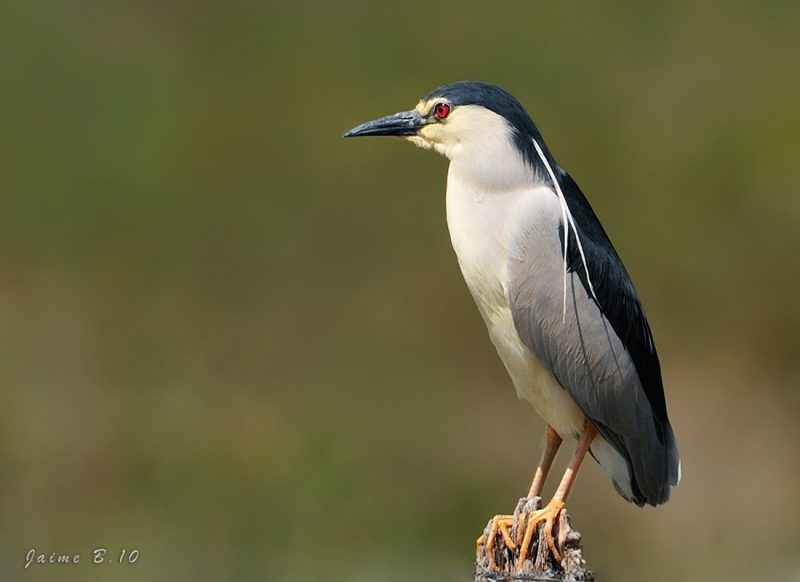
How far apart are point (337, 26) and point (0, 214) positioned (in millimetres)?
2331

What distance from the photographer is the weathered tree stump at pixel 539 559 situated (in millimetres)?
3756

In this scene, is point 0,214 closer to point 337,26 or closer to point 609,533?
point 337,26

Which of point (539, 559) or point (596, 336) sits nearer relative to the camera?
point (539, 559)

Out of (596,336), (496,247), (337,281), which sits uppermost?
(496,247)

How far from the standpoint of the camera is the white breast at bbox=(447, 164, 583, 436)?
A: 3959mm

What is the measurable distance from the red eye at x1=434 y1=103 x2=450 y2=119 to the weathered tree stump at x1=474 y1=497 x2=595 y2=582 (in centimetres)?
110

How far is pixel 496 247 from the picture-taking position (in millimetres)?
3955

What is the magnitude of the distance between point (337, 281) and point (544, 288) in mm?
3565

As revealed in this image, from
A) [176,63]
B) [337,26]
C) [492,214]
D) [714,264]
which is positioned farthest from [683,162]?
[492,214]

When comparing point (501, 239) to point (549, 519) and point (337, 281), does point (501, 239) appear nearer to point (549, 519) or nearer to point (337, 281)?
point (549, 519)

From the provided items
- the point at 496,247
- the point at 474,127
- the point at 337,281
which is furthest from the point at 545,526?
the point at 337,281

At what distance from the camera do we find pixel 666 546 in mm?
6543

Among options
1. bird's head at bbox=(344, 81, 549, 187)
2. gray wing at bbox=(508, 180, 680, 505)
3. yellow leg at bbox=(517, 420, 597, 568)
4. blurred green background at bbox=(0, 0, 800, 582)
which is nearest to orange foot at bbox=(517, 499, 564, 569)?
yellow leg at bbox=(517, 420, 597, 568)

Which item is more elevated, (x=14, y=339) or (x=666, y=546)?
(x=14, y=339)
